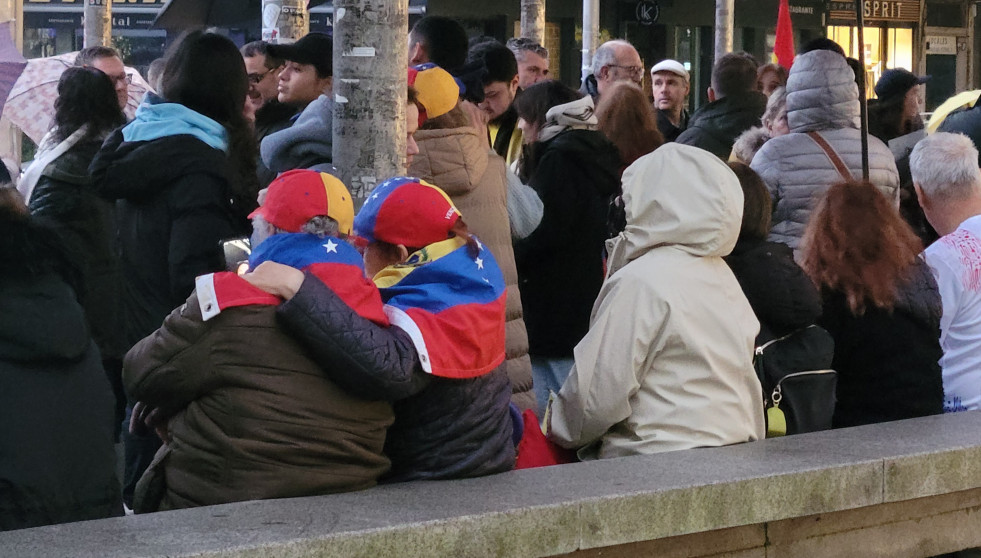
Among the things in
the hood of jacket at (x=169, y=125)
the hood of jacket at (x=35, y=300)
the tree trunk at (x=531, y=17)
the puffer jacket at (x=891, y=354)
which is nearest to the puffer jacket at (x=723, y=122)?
the puffer jacket at (x=891, y=354)

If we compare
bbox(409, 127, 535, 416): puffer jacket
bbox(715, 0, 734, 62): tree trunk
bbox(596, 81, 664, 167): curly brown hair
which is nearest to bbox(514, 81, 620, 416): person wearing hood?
bbox(596, 81, 664, 167): curly brown hair

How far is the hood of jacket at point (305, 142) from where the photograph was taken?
5492 mm

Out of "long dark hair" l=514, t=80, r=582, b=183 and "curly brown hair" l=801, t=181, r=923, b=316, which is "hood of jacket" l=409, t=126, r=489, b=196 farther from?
"curly brown hair" l=801, t=181, r=923, b=316

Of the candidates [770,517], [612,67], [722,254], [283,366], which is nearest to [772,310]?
[722,254]

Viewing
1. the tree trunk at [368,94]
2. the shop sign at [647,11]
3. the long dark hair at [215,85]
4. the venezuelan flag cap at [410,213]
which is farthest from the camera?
the shop sign at [647,11]

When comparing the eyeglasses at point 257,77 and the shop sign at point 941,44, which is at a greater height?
the shop sign at point 941,44

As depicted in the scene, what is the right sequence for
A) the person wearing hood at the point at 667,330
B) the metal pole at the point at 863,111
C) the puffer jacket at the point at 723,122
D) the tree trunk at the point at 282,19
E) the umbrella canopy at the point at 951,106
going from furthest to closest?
the tree trunk at the point at 282,19 < the umbrella canopy at the point at 951,106 < the puffer jacket at the point at 723,122 < the metal pole at the point at 863,111 < the person wearing hood at the point at 667,330

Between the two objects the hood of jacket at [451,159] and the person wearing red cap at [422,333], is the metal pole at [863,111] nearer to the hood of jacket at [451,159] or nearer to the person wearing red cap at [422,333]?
the hood of jacket at [451,159]

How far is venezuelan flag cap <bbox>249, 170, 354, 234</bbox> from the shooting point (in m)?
3.97

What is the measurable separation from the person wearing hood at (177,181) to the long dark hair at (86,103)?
1382 millimetres

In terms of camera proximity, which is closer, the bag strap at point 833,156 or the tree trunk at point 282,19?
the bag strap at point 833,156

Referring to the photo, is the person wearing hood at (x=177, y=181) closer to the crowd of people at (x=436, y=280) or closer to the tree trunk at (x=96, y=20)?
the crowd of people at (x=436, y=280)

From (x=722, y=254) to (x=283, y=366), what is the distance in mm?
1662

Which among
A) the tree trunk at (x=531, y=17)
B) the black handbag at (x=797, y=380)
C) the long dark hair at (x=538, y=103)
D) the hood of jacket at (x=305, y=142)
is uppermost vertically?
the tree trunk at (x=531, y=17)
